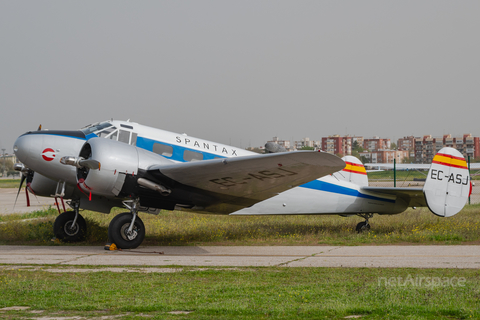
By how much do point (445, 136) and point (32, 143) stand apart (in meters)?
164

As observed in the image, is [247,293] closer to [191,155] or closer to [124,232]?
[124,232]

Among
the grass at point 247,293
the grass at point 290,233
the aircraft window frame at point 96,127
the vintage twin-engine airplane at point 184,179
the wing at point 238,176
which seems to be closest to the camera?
the grass at point 247,293

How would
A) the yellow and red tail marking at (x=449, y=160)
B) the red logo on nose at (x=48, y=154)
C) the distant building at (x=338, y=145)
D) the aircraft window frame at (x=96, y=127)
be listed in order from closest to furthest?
the red logo on nose at (x=48, y=154), the aircraft window frame at (x=96, y=127), the yellow and red tail marking at (x=449, y=160), the distant building at (x=338, y=145)

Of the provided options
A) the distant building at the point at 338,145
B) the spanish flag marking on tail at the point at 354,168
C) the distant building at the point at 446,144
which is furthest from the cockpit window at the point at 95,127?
the distant building at the point at 338,145

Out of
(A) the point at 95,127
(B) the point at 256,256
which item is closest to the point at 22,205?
(A) the point at 95,127

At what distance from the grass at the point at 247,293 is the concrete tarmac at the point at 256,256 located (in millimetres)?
823

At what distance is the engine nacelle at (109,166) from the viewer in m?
10.2

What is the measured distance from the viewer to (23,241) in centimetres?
1309

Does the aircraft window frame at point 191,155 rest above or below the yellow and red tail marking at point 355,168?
above

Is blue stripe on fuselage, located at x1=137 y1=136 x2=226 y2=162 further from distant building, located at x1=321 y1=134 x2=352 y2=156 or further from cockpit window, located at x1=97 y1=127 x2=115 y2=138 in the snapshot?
distant building, located at x1=321 y1=134 x2=352 y2=156

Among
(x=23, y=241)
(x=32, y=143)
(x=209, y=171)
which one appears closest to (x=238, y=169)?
(x=209, y=171)

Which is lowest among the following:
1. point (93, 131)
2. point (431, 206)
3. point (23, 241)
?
point (23, 241)

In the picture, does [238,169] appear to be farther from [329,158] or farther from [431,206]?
[431,206]

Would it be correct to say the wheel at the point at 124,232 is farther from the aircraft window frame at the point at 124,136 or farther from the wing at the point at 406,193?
the wing at the point at 406,193
